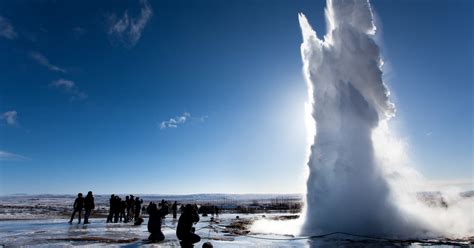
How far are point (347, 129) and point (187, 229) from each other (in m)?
16.7

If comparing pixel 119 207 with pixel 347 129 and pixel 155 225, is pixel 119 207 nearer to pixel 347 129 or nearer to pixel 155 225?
pixel 155 225

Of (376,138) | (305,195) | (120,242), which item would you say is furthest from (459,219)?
(120,242)

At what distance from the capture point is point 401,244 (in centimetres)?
1503

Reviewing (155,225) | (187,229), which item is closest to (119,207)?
(155,225)

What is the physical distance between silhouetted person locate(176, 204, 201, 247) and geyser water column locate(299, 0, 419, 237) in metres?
9.85

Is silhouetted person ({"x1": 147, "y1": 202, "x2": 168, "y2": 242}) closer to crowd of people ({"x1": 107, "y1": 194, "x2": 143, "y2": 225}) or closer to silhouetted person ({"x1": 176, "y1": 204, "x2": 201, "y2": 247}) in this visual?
silhouetted person ({"x1": 176, "y1": 204, "x2": 201, "y2": 247})

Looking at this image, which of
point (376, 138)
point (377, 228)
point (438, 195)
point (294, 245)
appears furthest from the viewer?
point (438, 195)

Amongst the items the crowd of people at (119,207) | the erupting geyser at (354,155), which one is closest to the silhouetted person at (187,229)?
the erupting geyser at (354,155)

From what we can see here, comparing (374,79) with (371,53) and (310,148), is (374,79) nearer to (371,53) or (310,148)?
(371,53)

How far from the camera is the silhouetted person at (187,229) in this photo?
11992mm

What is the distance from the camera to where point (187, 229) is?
39.8ft

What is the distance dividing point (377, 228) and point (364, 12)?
56.2 feet

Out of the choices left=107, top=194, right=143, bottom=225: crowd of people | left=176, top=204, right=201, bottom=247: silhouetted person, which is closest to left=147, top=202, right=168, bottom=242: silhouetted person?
left=176, top=204, right=201, bottom=247: silhouetted person

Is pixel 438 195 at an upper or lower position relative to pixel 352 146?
lower
